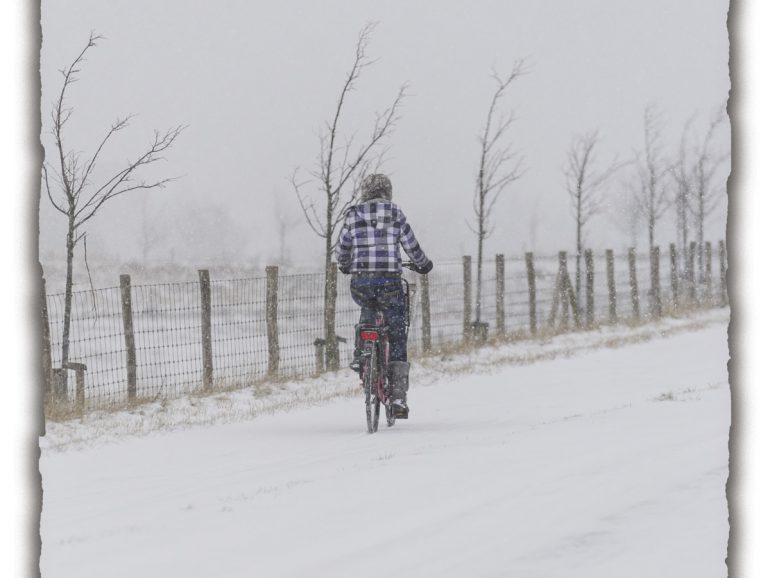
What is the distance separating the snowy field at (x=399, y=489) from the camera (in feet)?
12.9

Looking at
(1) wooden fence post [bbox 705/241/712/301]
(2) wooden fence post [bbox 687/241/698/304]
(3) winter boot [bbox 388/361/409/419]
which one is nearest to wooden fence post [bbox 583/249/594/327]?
(2) wooden fence post [bbox 687/241/698/304]

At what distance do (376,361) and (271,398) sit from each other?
142 inches

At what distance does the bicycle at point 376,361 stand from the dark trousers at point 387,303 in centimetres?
4

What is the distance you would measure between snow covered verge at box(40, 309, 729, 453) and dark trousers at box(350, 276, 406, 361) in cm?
215

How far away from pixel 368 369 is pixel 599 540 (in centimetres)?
449

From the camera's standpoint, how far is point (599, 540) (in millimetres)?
3984

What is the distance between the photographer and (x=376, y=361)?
8422 mm

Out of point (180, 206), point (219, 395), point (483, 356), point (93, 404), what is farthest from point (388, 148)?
point (180, 206)

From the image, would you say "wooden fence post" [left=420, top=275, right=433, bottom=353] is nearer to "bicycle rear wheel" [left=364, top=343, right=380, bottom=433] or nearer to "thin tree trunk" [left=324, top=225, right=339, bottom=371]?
"thin tree trunk" [left=324, top=225, right=339, bottom=371]

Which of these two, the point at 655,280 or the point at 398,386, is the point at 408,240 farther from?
the point at 655,280

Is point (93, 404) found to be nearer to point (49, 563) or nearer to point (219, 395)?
point (219, 395)

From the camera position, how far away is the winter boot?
8461 mm

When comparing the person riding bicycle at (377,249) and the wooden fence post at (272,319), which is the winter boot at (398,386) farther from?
the wooden fence post at (272,319)

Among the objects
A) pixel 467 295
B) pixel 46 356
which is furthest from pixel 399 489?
pixel 467 295
